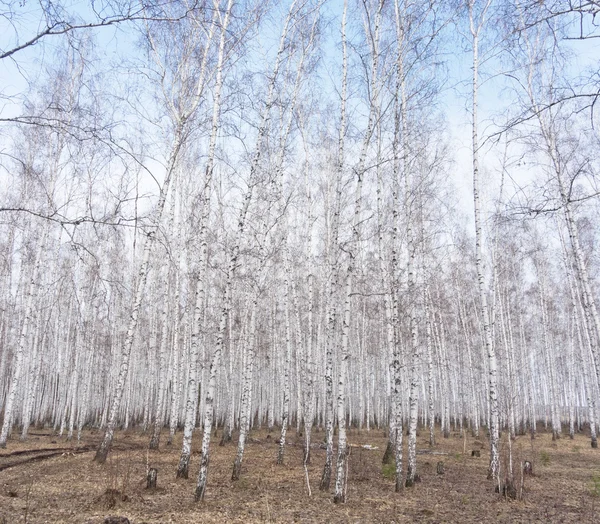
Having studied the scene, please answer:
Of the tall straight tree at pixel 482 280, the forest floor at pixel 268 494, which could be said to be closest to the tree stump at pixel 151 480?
the forest floor at pixel 268 494

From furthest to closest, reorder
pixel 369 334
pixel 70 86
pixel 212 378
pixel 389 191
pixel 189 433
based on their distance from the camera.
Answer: pixel 369 334, pixel 389 191, pixel 70 86, pixel 189 433, pixel 212 378

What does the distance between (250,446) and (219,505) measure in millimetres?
9329

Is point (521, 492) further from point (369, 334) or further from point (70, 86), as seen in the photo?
point (369, 334)

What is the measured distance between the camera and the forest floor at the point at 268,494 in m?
6.40

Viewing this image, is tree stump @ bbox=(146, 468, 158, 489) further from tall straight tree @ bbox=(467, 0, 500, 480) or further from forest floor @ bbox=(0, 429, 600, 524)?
tall straight tree @ bbox=(467, 0, 500, 480)

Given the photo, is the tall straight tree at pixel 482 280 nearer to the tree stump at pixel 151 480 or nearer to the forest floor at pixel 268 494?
the forest floor at pixel 268 494

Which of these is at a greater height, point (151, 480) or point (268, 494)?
point (151, 480)

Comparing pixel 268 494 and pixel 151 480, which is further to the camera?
pixel 268 494

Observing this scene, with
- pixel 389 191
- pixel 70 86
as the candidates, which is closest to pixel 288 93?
pixel 389 191

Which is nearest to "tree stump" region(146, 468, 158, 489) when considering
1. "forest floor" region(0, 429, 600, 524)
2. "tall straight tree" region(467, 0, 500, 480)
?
"forest floor" region(0, 429, 600, 524)

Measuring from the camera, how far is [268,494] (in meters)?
7.85

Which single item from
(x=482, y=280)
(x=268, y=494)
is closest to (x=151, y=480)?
(x=268, y=494)

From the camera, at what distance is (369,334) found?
29078 millimetres

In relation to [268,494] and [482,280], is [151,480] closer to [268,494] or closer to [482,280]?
[268,494]
